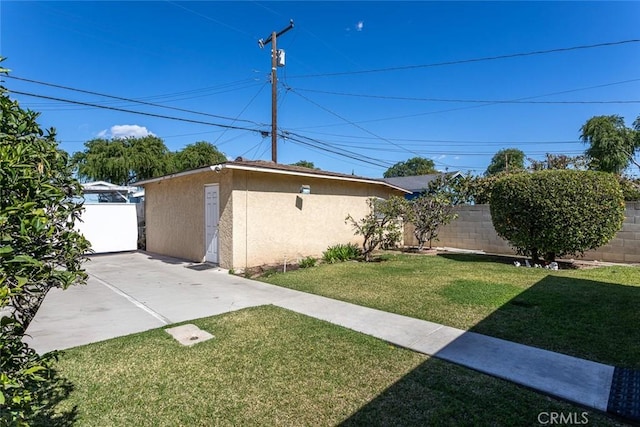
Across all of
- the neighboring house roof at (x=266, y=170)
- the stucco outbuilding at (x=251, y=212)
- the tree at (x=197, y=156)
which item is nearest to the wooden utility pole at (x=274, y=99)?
the stucco outbuilding at (x=251, y=212)

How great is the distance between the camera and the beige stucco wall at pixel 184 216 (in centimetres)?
974

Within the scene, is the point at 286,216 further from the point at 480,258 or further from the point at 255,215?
the point at 480,258

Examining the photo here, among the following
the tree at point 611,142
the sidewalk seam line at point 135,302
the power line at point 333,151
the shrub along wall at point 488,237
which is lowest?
the sidewalk seam line at point 135,302

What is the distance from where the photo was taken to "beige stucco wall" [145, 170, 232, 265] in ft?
32.0

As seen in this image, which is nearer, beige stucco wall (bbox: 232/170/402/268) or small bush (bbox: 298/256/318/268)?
beige stucco wall (bbox: 232/170/402/268)

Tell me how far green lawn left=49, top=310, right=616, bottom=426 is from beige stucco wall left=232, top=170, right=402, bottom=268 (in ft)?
17.8

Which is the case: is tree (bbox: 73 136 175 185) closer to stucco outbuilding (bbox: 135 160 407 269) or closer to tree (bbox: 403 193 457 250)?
stucco outbuilding (bbox: 135 160 407 269)

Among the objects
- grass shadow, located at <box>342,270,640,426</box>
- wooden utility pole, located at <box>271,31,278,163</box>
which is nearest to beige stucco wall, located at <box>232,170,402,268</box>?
wooden utility pole, located at <box>271,31,278,163</box>

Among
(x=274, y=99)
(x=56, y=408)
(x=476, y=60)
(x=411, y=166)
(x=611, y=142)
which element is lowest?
(x=56, y=408)

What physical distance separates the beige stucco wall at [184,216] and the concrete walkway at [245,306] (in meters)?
1.54

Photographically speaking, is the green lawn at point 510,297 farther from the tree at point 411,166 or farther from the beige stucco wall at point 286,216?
the tree at point 411,166

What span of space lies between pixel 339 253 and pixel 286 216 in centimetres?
224

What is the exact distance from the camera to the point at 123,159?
2647cm

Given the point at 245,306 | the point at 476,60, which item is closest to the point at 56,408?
the point at 245,306
